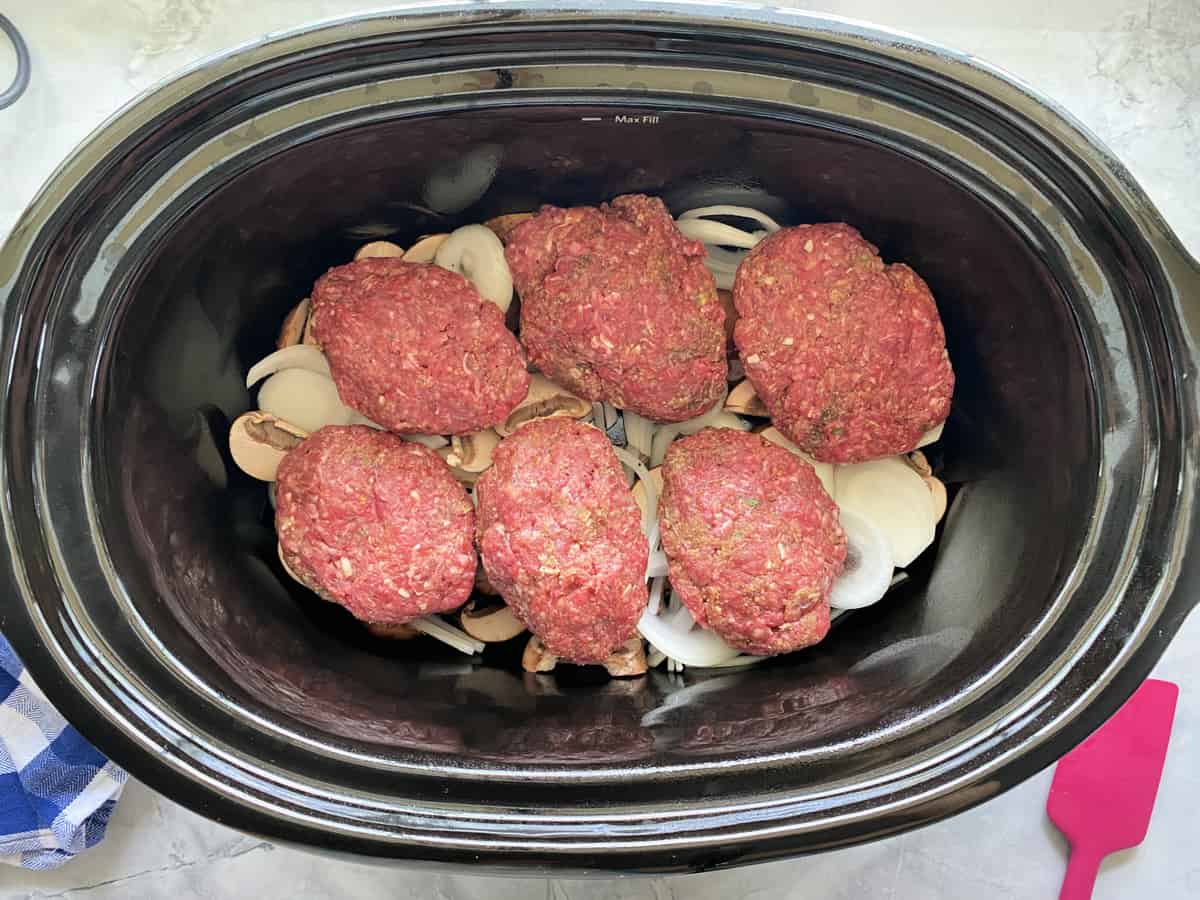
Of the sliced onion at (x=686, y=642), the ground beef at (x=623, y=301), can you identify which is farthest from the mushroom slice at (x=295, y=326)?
the sliced onion at (x=686, y=642)

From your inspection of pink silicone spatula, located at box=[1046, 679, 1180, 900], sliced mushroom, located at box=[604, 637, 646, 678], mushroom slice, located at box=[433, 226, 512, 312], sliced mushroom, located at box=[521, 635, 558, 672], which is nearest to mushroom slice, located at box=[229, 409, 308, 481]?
mushroom slice, located at box=[433, 226, 512, 312]

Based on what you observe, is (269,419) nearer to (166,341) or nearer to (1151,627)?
(166,341)

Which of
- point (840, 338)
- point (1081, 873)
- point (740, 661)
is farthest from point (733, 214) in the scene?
point (1081, 873)

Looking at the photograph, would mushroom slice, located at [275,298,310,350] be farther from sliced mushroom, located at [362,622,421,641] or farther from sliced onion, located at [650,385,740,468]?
sliced onion, located at [650,385,740,468]

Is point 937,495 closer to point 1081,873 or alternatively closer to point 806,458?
point 806,458

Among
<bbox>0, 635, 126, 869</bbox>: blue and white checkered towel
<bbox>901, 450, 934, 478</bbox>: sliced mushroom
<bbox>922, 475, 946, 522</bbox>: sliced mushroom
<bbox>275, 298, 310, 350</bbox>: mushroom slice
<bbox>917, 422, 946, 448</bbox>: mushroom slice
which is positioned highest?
<bbox>275, 298, 310, 350</bbox>: mushroom slice

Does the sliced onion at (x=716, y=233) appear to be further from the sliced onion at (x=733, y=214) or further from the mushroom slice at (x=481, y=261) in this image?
the mushroom slice at (x=481, y=261)
